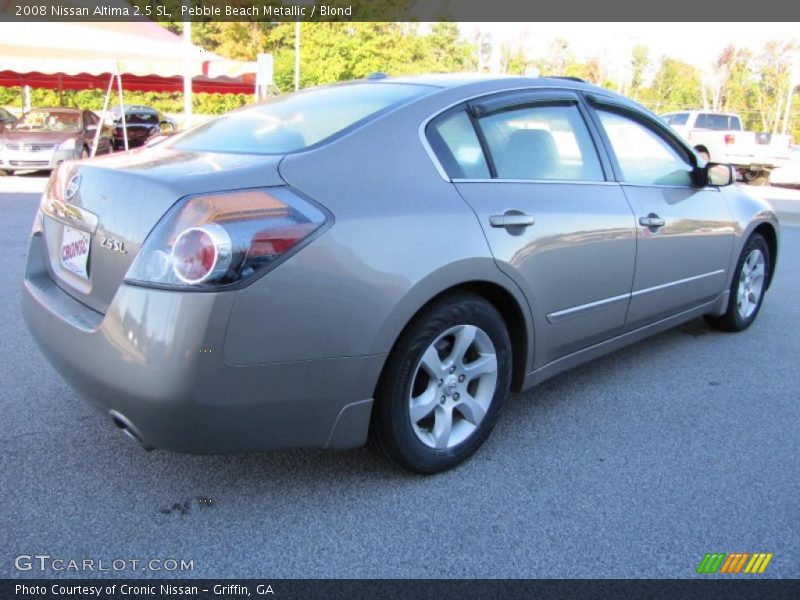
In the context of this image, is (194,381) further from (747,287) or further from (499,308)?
(747,287)

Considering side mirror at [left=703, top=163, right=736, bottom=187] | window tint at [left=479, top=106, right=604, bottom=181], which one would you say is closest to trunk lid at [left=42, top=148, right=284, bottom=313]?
window tint at [left=479, top=106, right=604, bottom=181]

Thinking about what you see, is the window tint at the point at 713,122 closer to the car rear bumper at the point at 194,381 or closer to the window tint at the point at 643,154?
the window tint at the point at 643,154

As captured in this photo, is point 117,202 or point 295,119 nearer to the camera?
point 117,202

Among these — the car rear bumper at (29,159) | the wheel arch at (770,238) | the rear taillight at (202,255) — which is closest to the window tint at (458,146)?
the rear taillight at (202,255)

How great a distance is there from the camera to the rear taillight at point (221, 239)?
2.03 metres

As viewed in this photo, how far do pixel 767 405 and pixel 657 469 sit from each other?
1109 millimetres

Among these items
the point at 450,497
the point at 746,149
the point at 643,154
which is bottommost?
the point at 450,497

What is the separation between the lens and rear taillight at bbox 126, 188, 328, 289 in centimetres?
203

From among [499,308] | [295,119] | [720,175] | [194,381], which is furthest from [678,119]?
[194,381]

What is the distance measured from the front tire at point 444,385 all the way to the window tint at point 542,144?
2.16 ft

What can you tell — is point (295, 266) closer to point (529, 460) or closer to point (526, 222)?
point (526, 222)

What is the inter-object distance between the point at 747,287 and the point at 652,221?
5.77 feet

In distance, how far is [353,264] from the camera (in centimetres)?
223

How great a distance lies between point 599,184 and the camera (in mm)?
3309
